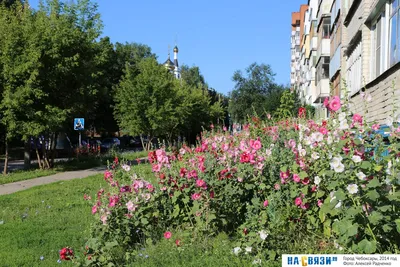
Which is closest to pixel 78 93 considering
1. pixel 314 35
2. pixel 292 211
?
pixel 292 211

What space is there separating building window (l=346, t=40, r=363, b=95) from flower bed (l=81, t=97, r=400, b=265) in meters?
8.26

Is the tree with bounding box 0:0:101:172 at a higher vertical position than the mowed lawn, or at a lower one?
higher

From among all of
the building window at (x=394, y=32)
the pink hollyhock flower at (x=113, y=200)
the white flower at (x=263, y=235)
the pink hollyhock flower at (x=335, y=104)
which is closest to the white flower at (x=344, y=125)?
the pink hollyhock flower at (x=335, y=104)

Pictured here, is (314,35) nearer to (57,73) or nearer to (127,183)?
(57,73)

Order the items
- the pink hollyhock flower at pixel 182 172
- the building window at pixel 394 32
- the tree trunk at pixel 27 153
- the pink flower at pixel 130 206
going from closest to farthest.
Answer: the pink flower at pixel 130 206 < the pink hollyhock flower at pixel 182 172 < the building window at pixel 394 32 < the tree trunk at pixel 27 153

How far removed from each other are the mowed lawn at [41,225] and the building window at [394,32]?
6.36 m

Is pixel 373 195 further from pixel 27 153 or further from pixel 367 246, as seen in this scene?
pixel 27 153

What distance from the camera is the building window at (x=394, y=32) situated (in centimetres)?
877

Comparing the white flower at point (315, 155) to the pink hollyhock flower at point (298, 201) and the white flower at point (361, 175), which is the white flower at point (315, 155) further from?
the white flower at point (361, 175)

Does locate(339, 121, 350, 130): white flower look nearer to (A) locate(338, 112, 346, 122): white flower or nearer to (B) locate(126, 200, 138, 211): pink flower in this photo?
(A) locate(338, 112, 346, 122): white flower

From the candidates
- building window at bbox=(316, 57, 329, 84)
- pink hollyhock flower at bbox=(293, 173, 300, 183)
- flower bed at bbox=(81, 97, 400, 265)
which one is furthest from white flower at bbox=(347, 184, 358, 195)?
building window at bbox=(316, 57, 329, 84)

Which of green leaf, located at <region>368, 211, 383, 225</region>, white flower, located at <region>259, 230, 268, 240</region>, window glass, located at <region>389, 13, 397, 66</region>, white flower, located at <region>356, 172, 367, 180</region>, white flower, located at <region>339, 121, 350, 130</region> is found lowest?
white flower, located at <region>259, 230, 268, 240</region>

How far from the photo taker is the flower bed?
3.60 metres

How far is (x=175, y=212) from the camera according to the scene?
540 cm
